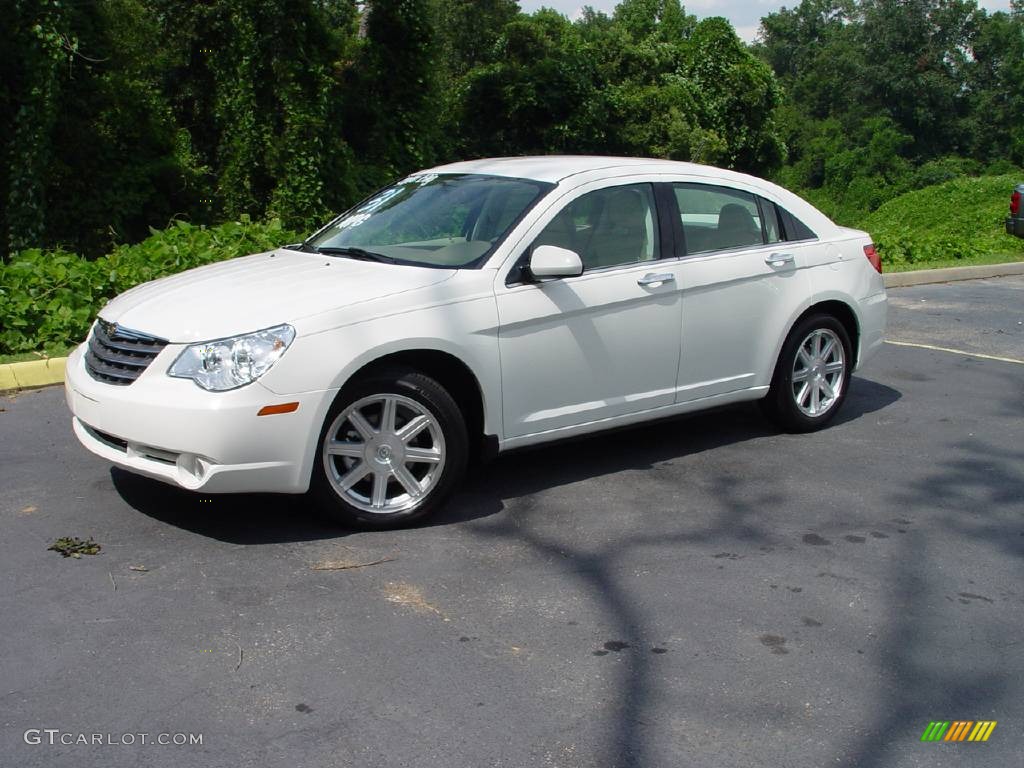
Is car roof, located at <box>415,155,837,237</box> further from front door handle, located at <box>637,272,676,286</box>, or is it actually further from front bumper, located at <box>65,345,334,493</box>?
front bumper, located at <box>65,345,334,493</box>

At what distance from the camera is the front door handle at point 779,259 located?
6770 millimetres

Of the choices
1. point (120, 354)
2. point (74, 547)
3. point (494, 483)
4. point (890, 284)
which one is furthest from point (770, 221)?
point (890, 284)

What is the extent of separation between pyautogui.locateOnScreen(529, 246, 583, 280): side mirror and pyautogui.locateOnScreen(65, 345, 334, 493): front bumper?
1.21 metres

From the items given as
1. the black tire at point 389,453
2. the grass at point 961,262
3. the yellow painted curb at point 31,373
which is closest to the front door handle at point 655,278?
the black tire at point 389,453

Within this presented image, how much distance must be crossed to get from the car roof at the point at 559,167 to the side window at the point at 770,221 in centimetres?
28

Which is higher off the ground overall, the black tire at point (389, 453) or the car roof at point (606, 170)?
the car roof at point (606, 170)

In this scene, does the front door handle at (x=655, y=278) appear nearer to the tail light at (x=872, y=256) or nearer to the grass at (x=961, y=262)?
the tail light at (x=872, y=256)

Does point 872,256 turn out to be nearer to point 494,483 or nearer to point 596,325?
point 596,325

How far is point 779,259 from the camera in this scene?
6816 millimetres

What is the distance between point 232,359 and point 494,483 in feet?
5.81

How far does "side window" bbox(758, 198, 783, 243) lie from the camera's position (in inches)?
272

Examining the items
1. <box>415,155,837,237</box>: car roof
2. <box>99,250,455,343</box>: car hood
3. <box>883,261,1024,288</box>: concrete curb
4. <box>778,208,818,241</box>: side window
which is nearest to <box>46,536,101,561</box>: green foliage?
<box>99,250,455,343</box>: car hood

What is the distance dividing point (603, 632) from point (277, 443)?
1608mm

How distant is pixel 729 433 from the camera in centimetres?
728
